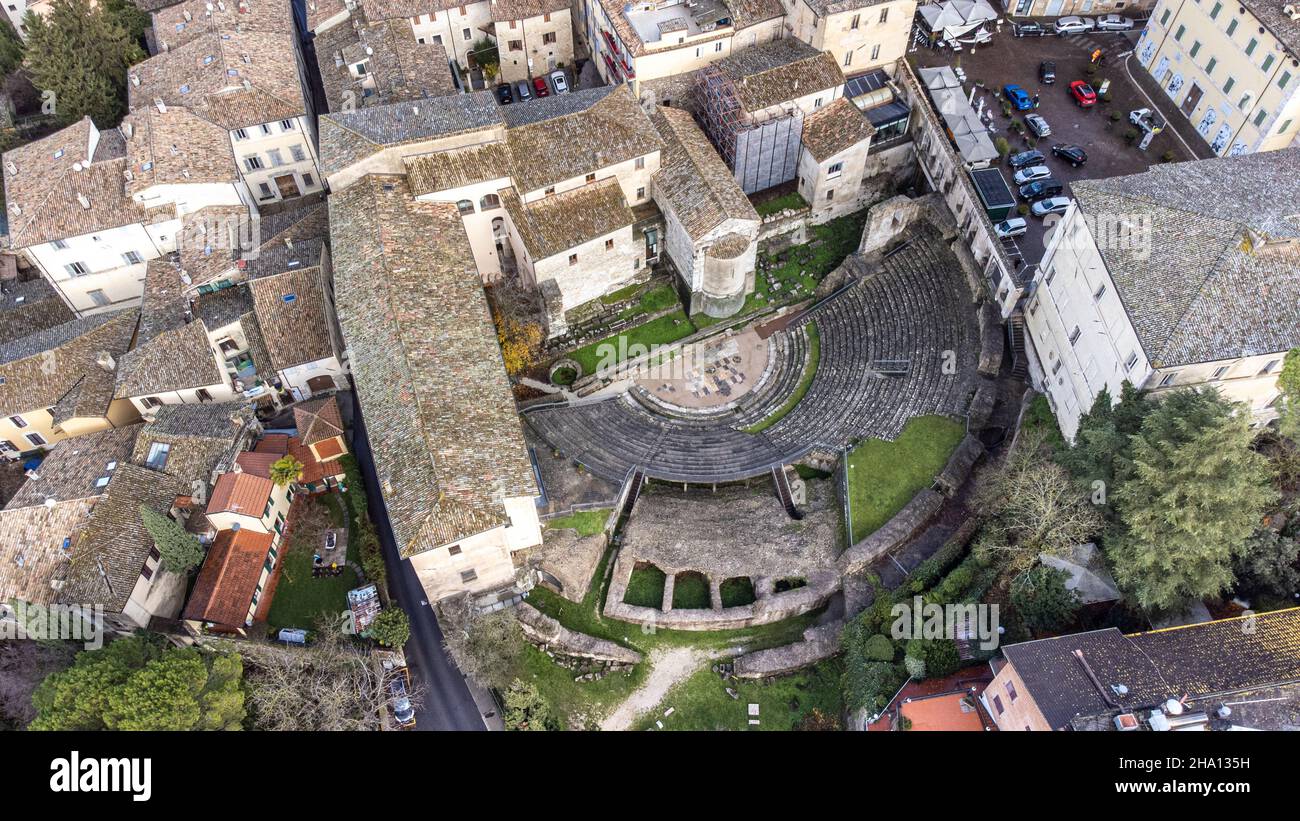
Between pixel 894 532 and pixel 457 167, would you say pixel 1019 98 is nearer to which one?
pixel 894 532

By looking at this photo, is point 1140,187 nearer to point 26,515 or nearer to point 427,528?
point 427,528

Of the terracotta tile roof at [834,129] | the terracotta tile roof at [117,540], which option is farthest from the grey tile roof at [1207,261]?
the terracotta tile roof at [117,540]

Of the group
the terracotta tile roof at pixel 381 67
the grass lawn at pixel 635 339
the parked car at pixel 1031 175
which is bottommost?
the grass lawn at pixel 635 339

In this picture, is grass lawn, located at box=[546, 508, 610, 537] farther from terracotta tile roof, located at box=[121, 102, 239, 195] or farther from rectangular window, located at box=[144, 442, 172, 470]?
terracotta tile roof, located at box=[121, 102, 239, 195]

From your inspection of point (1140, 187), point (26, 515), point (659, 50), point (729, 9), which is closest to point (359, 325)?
point (26, 515)

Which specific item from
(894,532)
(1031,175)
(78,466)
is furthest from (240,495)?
(1031,175)

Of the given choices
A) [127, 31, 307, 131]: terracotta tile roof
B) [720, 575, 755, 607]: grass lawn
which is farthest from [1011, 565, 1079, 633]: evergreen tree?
[127, 31, 307, 131]: terracotta tile roof

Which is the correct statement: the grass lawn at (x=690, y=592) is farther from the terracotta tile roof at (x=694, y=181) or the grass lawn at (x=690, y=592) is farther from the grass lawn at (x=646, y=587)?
the terracotta tile roof at (x=694, y=181)
